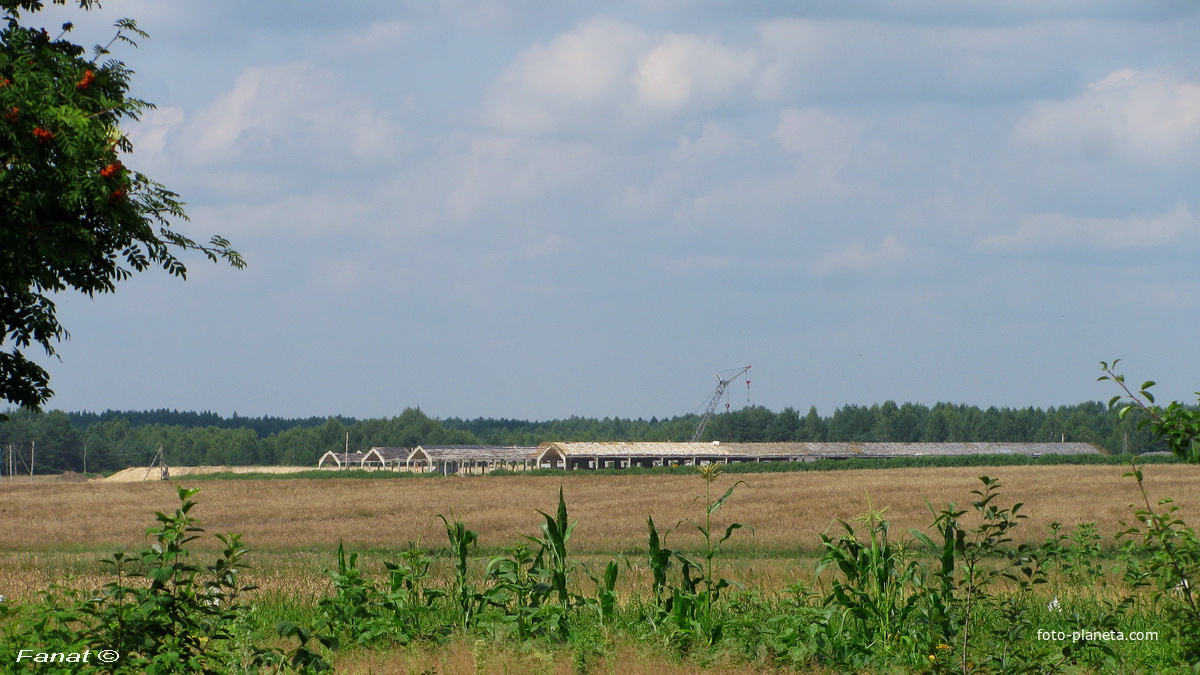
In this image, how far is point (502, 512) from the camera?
43.0m

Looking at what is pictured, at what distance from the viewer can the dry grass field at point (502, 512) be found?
2281 centimetres

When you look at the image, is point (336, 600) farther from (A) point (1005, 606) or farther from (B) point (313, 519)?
(B) point (313, 519)

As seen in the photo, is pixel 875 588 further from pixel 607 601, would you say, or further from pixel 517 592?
pixel 517 592

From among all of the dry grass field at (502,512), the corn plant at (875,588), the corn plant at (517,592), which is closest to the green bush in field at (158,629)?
the corn plant at (517,592)

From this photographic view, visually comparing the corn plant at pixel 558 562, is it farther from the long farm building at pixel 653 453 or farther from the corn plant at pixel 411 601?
the long farm building at pixel 653 453

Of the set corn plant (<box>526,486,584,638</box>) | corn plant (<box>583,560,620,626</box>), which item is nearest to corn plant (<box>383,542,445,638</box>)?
corn plant (<box>526,486,584,638</box>)

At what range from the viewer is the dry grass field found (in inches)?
898

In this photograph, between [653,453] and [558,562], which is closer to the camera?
[558,562]

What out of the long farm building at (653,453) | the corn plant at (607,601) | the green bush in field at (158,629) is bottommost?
the long farm building at (653,453)

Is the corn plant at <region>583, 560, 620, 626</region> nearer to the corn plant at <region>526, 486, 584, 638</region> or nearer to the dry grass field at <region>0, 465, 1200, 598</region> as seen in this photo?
the corn plant at <region>526, 486, 584, 638</region>

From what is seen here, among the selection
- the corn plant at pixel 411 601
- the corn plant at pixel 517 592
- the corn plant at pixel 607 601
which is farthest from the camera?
the corn plant at pixel 607 601

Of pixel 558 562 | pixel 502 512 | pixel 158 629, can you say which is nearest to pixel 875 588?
pixel 558 562

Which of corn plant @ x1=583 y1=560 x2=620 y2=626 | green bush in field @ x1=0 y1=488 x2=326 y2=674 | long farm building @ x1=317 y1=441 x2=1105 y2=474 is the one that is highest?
green bush in field @ x1=0 y1=488 x2=326 y2=674

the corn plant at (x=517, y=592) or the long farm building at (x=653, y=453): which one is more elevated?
the corn plant at (x=517, y=592)
